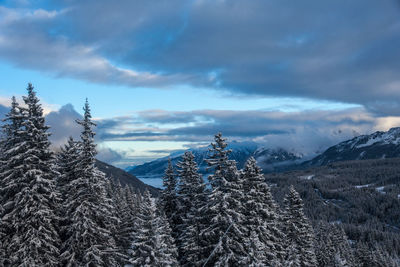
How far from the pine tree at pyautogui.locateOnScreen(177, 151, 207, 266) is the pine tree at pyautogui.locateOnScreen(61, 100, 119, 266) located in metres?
6.59

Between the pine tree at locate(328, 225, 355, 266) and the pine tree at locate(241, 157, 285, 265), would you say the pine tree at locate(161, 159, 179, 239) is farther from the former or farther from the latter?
the pine tree at locate(328, 225, 355, 266)

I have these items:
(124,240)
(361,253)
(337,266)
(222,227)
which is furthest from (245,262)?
(361,253)

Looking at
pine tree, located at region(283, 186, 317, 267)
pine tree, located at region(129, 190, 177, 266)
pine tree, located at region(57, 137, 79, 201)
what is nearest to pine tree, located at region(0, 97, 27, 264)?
pine tree, located at region(57, 137, 79, 201)

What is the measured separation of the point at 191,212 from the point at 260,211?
23.9ft

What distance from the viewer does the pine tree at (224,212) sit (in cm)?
2411

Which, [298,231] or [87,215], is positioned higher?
[87,215]

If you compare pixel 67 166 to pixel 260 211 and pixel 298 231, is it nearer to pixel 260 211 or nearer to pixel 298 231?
pixel 260 211

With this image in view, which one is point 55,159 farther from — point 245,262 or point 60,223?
point 245,262

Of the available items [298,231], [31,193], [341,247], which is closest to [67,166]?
[31,193]

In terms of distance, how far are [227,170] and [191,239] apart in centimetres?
694

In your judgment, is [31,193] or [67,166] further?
[67,166]

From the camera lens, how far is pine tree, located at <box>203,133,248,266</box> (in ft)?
79.1

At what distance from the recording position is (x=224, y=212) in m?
24.9

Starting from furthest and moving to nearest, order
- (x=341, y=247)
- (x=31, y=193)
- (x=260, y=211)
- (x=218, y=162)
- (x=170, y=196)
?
(x=341, y=247), (x=170, y=196), (x=260, y=211), (x=218, y=162), (x=31, y=193)
